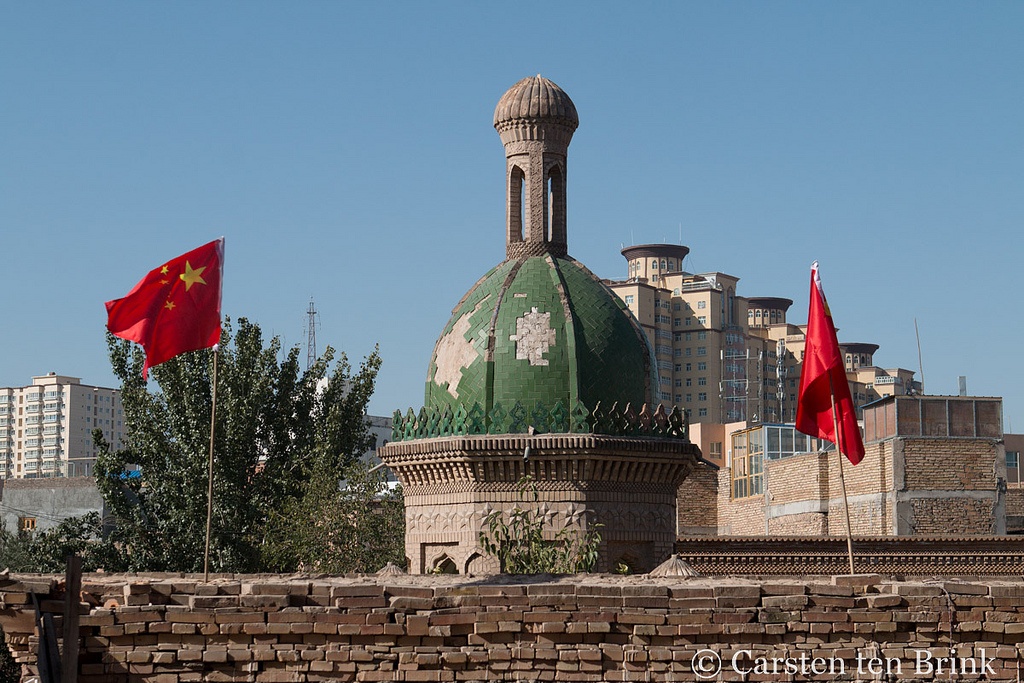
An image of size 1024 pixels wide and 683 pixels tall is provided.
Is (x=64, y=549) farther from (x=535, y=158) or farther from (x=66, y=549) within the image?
(x=535, y=158)

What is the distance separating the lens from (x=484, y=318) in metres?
18.3

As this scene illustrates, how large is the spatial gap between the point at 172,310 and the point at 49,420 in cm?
16652

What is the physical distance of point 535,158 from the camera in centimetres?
1948

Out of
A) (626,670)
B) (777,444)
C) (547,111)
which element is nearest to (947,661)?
(626,670)

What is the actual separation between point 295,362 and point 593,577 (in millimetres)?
24084

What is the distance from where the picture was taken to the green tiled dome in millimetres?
17781

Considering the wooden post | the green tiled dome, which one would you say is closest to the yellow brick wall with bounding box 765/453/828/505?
the green tiled dome

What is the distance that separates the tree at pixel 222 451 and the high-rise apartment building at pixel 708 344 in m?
101

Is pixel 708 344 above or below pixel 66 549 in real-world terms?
above

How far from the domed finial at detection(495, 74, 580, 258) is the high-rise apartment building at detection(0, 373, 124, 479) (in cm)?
15400

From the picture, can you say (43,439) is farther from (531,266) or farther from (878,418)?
(531,266)

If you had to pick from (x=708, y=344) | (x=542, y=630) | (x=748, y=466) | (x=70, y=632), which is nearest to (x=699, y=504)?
(x=748, y=466)

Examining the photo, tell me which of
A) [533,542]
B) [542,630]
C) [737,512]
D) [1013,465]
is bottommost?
[542,630]

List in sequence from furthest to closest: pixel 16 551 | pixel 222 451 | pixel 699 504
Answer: pixel 699 504 < pixel 16 551 < pixel 222 451
